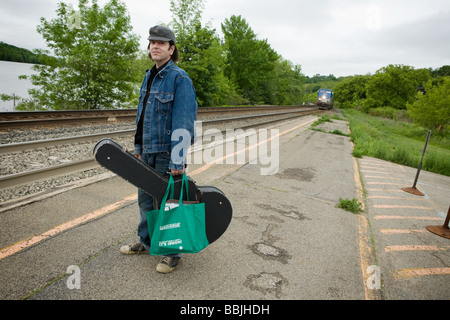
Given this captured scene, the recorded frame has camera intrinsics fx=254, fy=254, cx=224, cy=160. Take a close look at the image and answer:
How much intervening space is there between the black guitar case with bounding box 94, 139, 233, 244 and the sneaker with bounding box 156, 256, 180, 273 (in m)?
0.40

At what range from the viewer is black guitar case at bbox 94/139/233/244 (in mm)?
2006

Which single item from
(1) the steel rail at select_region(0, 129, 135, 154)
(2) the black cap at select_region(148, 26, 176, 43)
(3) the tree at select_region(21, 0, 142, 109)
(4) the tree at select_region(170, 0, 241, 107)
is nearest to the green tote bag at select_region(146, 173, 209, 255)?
(2) the black cap at select_region(148, 26, 176, 43)

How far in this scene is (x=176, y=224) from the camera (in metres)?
2.09

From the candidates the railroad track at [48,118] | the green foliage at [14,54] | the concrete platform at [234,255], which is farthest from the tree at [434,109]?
the green foliage at [14,54]

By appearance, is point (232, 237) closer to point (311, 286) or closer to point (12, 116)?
point (311, 286)

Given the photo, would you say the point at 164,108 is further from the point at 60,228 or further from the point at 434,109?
the point at 434,109

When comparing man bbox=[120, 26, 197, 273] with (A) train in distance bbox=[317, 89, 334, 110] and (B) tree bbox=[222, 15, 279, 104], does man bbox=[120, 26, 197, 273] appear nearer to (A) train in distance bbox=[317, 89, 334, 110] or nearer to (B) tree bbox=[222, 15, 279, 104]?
(B) tree bbox=[222, 15, 279, 104]

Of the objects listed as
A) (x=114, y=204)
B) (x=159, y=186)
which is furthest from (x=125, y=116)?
(x=159, y=186)

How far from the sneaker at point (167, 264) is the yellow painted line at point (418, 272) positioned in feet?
7.56

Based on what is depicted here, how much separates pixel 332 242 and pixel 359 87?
3993 inches

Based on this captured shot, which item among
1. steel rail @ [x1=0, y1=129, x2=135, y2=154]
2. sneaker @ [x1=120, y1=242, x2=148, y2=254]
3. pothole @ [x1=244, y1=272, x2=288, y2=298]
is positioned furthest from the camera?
steel rail @ [x1=0, y1=129, x2=135, y2=154]

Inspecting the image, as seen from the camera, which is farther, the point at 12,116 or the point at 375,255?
the point at 12,116

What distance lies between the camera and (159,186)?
2.16 metres

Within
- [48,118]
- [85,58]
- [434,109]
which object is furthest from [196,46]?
[434,109]
